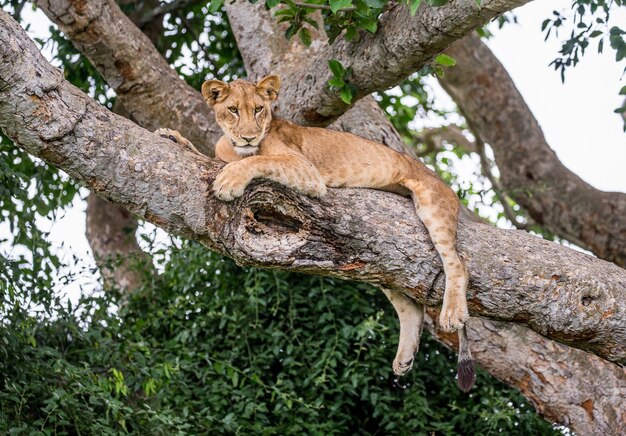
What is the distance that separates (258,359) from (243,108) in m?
2.25

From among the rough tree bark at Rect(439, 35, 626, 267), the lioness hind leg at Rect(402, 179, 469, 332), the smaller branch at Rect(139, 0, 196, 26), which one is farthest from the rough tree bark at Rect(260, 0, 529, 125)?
the rough tree bark at Rect(439, 35, 626, 267)

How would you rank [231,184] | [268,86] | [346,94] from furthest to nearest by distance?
[346,94] < [268,86] < [231,184]

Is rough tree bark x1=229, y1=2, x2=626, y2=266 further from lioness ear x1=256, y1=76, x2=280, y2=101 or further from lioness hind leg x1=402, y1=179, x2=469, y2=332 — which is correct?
lioness hind leg x1=402, y1=179, x2=469, y2=332

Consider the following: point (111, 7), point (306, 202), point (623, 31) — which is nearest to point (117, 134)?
point (306, 202)

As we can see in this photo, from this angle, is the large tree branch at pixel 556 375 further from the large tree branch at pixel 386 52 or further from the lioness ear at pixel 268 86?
the lioness ear at pixel 268 86

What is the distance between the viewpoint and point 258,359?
625 centimetres

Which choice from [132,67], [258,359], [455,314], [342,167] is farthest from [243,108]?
[258,359]

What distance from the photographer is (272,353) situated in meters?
6.36

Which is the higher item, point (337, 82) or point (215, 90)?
point (337, 82)

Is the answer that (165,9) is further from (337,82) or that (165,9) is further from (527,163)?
(527,163)

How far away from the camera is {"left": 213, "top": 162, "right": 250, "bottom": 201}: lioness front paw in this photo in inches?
149

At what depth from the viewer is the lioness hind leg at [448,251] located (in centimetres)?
409

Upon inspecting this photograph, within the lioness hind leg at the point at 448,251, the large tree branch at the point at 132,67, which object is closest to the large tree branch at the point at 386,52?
the large tree branch at the point at 132,67

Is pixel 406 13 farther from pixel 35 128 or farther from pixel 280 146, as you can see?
pixel 35 128
